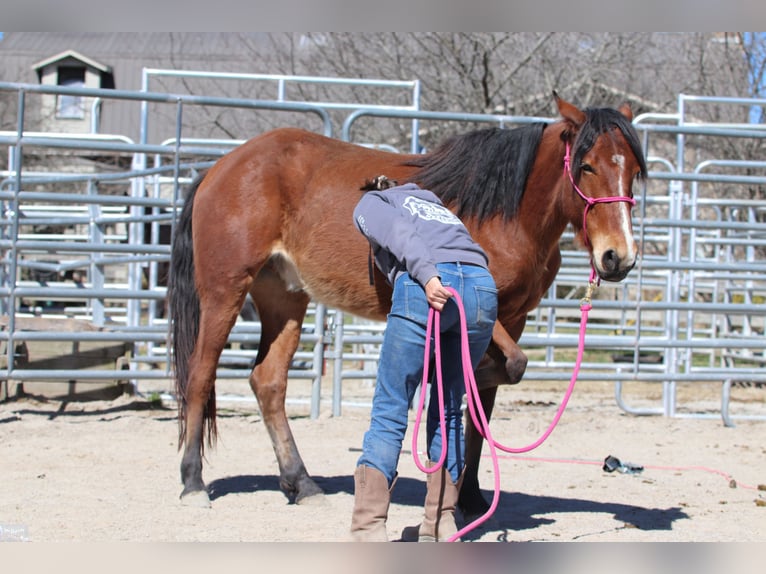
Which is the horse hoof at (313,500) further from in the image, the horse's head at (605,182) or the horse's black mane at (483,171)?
the horse's head at (605,182)

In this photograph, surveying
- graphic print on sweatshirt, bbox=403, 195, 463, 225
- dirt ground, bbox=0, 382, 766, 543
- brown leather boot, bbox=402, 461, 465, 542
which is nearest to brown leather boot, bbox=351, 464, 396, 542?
brown leather boot, bbox=402, 461, 465, 542

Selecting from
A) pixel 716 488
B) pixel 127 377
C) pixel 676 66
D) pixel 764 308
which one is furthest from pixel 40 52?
pixel 716 488

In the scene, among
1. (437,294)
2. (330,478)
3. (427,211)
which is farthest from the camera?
(330,478)

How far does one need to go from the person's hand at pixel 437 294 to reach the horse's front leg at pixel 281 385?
188cm

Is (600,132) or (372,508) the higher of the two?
(600,132)

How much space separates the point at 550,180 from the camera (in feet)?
12.9

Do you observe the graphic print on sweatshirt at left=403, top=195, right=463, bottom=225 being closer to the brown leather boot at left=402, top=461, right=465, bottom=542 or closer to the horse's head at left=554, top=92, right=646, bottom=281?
the horse's head at left=554, top=92, right=646, bottom=281

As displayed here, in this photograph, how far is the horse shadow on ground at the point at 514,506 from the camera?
3.97 metres

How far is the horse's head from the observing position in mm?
3510

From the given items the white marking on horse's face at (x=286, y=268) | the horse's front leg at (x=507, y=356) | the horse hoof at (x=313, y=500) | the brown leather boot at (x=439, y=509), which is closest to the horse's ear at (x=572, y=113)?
the horse's front leg at (x=507, y=356)

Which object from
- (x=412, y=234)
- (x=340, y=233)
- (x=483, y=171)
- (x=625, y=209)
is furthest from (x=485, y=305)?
(x=340, y=233)

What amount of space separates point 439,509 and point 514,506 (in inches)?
53.3

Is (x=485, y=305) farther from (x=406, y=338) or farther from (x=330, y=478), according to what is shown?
(x=330, y=478)

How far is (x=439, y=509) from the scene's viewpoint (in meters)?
3.18
